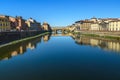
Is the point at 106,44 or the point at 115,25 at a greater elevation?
the point at 115,25

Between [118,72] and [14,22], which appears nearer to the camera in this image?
[118,72]

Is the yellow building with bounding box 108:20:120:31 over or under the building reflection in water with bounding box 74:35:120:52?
over

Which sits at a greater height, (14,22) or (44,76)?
(14,22)

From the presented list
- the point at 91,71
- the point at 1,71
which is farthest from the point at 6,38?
the point at 91,71

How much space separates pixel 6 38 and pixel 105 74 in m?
44.4

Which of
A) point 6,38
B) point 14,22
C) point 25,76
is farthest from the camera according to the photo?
point 14,22

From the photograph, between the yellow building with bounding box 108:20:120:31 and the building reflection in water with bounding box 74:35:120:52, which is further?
the yellow building with bounding box 108:20:120:31

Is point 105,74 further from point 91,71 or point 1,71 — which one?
point 1,71

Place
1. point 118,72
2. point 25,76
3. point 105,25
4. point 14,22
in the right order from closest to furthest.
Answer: point 25,76 < point 118,72 < point 14,22 < point 105,25

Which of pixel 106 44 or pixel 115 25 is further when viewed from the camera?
pixel 115 25

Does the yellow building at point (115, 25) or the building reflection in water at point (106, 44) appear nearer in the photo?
the building reflection in water at point (106, 44)

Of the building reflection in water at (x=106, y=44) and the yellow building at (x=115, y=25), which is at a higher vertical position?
the yellow building at (x=115, y=25)

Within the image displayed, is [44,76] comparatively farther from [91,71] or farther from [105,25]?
Answer: [105,25]

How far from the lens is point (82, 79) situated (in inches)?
706
